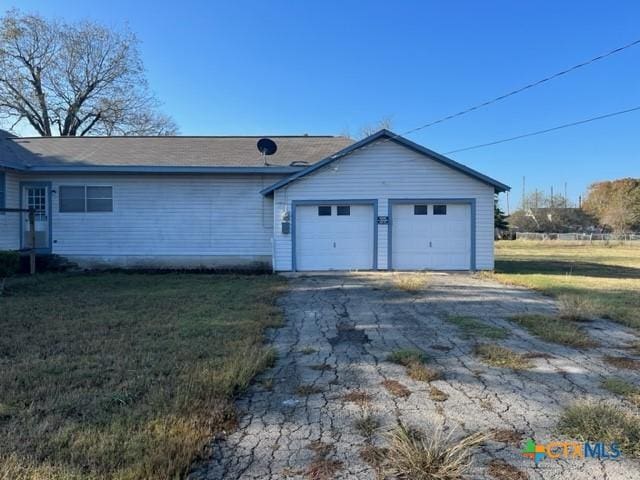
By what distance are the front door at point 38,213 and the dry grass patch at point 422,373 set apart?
13.4 m

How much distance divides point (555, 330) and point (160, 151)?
533 inches

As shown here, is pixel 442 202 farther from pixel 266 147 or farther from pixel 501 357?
pixel 501 357

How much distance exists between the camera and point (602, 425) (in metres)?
2.95

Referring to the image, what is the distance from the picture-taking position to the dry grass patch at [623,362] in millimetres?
4418

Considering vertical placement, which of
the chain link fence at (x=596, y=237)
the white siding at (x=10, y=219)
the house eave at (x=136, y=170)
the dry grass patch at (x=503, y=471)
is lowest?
the dry grass patch at (x=503, y=471)

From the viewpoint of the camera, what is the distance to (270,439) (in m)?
2.91

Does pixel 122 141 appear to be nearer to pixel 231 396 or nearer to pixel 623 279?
pixel 231 396

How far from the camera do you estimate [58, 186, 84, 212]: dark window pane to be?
44.5ft

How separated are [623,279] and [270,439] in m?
12.4

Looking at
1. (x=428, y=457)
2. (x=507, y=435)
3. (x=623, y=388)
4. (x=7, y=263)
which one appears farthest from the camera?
(x=7, y=263)

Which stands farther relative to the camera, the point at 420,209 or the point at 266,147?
the point at 266,147

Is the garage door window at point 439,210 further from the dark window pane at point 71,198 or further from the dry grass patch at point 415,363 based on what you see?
the dark window pane at point 71,198

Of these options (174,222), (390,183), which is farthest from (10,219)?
(390,183)

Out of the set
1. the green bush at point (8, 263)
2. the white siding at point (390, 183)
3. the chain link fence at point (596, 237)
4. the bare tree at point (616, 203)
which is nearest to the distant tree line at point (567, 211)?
the bare tree at point (616, 203)
